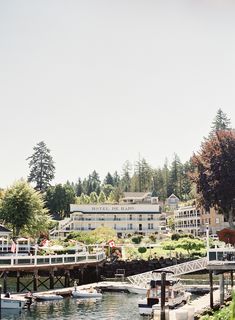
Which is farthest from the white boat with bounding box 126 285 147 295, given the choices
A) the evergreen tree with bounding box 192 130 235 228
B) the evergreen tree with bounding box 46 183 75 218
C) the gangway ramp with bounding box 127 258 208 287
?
the evergreen tree with bounding box 46 183 75 218

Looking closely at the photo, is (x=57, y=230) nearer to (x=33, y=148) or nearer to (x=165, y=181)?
(x=33, y=148)

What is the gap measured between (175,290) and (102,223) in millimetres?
71283

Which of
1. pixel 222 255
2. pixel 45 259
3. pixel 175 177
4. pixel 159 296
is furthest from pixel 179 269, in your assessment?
pixel 175 177

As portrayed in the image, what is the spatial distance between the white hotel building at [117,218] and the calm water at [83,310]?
64502 mm

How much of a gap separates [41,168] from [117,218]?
33.9m

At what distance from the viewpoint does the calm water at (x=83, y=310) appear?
37.6 m

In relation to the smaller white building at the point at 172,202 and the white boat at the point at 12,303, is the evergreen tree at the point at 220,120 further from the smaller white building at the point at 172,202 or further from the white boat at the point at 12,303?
the white boat at the point at 12,303

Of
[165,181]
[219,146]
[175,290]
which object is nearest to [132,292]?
[175,290]

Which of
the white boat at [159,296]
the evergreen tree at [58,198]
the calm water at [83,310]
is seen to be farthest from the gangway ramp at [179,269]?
the evergreen tree at [58,198]

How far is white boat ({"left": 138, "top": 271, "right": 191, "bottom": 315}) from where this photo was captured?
38.6m

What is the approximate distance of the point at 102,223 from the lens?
111375mm

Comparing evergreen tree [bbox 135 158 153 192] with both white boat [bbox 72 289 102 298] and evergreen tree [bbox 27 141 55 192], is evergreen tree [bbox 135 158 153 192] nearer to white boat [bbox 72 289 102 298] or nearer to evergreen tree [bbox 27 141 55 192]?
evergreen tree [bbox 27 141 55 192]

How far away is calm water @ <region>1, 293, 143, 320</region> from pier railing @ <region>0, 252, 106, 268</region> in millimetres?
6517

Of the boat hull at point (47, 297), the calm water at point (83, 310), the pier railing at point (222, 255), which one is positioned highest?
the pier railing at point (222, 255)
